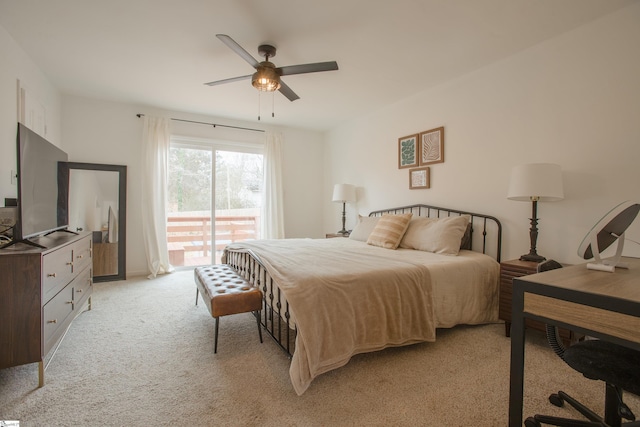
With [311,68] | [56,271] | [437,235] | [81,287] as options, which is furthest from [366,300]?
[81,287]

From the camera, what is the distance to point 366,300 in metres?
1.93

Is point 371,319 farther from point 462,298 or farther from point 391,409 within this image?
point 462,298

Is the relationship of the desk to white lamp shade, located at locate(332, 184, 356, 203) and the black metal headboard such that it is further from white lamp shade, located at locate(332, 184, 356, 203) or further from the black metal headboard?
white lamp shade, located at locate(332, 184, 356, 203)

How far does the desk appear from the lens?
36.2 inches

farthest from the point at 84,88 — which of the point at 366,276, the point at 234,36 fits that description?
the point at 366,276

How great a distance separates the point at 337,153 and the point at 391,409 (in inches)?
179

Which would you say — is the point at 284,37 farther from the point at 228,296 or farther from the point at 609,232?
the point at 609,232

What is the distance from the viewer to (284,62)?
9.84ft

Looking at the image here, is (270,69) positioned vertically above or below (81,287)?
above

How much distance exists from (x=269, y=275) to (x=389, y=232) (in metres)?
1.69

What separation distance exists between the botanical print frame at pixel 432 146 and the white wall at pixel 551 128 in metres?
0.08

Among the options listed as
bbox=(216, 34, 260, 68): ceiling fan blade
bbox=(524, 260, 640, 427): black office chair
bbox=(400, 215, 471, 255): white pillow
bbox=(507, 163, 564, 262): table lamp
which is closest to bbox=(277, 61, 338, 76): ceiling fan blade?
bbox=(216, 34, 260, 68): ceiling fan blade

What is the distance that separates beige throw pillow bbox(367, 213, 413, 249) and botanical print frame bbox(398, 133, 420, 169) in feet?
2.86

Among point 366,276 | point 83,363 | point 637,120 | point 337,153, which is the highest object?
point 337,153
